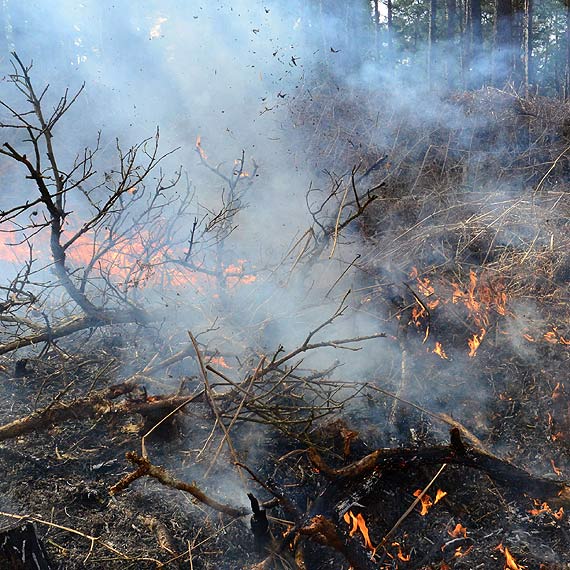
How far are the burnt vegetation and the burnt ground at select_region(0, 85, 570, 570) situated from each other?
0.02 m

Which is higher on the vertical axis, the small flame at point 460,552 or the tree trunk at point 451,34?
the tree trunk at point 451,34

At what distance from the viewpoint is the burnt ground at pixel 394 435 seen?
3154 mm

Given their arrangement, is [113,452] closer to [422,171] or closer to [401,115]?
[422,171]

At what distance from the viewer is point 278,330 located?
493 centimetres

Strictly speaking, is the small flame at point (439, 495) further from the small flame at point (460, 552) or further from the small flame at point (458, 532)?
the small flame at point (460, 552)

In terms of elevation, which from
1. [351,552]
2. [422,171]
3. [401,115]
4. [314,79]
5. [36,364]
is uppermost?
[314,79]

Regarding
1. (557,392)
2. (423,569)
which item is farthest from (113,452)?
(557,392)

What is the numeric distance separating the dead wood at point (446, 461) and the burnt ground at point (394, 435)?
0.26 feet

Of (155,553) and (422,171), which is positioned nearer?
(155,553)

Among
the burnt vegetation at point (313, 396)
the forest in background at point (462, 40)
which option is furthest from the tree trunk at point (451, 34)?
the burnt vegetation at point (313, 396)

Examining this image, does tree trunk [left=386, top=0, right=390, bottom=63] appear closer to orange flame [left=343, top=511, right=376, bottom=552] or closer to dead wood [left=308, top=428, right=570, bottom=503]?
dead wood [left=308, top=428, right=570, bottom=503]

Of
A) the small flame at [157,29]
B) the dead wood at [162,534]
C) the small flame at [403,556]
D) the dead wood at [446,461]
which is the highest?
the small flame at [157,29]

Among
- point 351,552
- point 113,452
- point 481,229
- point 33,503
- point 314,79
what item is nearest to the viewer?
point 351,552

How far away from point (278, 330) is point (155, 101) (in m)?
9.08
